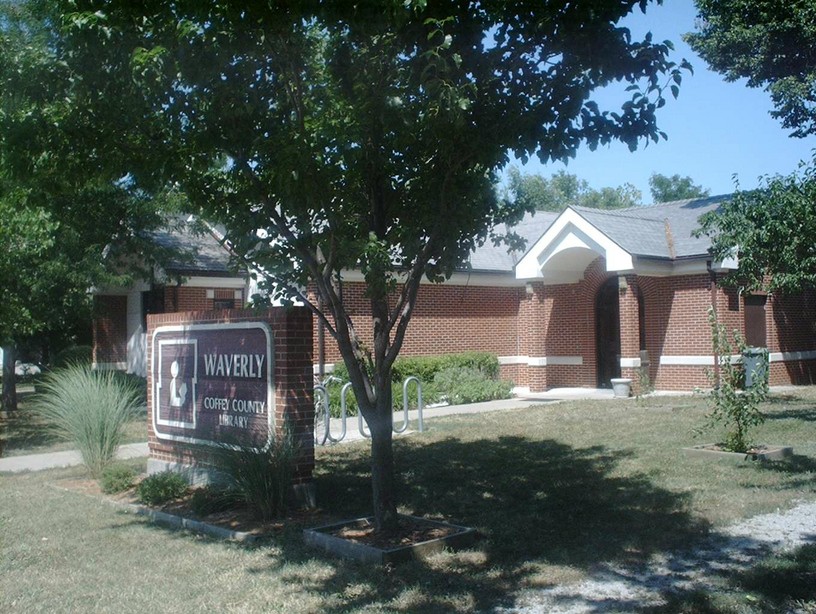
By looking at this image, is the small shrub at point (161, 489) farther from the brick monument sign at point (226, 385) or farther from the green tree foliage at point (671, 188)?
the green tree foliage at point (671, 188)

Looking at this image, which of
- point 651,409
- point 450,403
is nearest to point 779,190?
point 651,409

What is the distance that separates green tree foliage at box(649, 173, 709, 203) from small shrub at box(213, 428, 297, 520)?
61.7 meters

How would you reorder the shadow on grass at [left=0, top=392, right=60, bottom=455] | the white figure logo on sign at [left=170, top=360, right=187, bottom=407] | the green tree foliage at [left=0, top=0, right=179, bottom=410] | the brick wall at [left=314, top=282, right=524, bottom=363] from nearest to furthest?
the green tree foliage at [left=0, top=0, right=179, bottom=410] → the white figure logo on sign at [left=170, top=360, right=187, bottom=407] → the shadow on grass at [left=0, top=392, right=60, bottom=455] → the brick wall at [left=314, top=282, right=524, bottom=363]

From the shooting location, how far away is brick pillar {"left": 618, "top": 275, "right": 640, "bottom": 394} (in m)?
19.4

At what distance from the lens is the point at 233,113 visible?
7504mm

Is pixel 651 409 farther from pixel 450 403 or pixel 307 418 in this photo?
pixel 307 418

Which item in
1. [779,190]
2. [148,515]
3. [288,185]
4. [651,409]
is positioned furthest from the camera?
[651,409]

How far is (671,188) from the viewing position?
6662 centimetres

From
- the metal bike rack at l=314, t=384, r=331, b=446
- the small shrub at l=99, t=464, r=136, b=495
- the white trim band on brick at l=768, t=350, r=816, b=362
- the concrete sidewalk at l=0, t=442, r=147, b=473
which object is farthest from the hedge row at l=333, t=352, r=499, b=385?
the small shrub at l=99, t=464, r=136, b=495

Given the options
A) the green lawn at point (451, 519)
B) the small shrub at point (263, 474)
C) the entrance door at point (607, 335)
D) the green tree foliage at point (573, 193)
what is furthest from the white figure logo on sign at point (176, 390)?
the green tree foliage at point (573, 193)

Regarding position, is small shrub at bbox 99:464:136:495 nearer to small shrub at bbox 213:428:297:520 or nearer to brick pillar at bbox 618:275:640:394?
small shrub at bbox 213:428:297:520

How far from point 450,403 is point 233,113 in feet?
41.8

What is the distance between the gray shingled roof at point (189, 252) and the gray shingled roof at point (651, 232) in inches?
258

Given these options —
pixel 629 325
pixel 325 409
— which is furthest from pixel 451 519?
pixel 629 325
